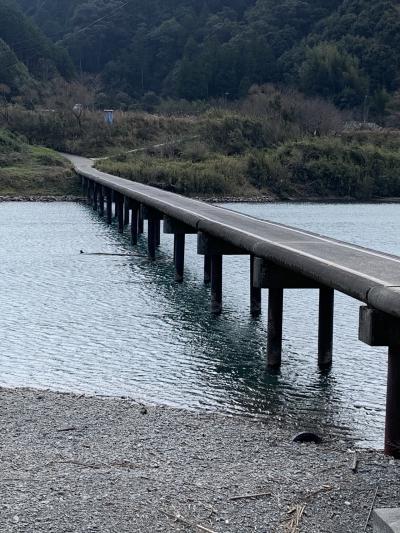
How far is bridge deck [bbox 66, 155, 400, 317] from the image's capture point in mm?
8690

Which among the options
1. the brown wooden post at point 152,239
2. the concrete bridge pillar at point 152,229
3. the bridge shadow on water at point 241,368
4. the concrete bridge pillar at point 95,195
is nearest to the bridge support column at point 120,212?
the concrete bridge pillar at point 152,229

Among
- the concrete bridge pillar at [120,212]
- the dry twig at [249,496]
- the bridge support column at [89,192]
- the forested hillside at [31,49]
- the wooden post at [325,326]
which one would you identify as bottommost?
the bridge support column at [89,192]

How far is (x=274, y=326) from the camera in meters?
12.3

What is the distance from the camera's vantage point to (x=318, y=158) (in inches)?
2329

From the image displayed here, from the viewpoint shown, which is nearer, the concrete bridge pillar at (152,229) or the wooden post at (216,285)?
the wooden post at (216,285)

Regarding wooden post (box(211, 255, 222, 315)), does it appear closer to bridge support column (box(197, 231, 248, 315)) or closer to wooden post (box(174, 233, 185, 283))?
bridge support column (box(197, 231, 248, 315))

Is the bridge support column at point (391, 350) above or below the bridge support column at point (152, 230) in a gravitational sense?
above

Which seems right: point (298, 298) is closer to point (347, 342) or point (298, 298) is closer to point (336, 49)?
Result: point (347, 342)

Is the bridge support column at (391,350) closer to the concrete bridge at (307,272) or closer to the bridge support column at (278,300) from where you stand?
the concrete bridge at (307,272)

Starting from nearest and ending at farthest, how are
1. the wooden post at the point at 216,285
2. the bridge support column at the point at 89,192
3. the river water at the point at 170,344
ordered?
the river water at the point at 170,344 < the wooden post at the point at 216,285 < the bridge support column at the point at 89,192

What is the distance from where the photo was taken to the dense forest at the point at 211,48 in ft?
269

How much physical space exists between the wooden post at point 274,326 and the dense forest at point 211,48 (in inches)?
2805

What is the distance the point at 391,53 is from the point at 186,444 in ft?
257

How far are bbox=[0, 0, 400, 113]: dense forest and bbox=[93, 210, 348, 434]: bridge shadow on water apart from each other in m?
66.1
